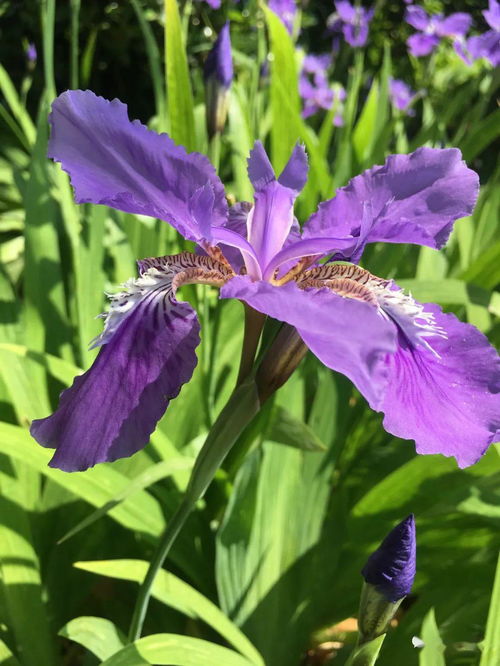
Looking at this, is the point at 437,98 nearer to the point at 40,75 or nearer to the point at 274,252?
the point at 40,75

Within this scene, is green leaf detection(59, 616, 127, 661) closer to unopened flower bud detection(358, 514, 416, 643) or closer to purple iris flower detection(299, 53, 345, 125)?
unopened flower bud detection(358, 514, 416, 643)

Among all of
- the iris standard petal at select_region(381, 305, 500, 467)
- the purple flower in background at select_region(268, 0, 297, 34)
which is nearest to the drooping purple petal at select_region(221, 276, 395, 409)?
the iris standard petal at select_region(381, 305, 500, 467)

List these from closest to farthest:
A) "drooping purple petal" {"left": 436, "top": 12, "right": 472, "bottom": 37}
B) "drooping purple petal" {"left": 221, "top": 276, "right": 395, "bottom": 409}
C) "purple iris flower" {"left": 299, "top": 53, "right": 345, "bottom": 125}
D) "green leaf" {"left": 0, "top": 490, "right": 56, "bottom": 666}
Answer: "drooping purple petal" {"left": 221, "top": 276, "right": 395, "bottom": 409} < "green leaf" {"left": 0, "top": 490, "right": 56, "bottom": 666} < "drooping purple petal" {"left": 436, "top": 12, "right": 472, "bottom": 37} < "purple iris flower" {"left": 299, "top": 53, "right": 345, "bottom": 125}

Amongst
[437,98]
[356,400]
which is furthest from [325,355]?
[437,98]

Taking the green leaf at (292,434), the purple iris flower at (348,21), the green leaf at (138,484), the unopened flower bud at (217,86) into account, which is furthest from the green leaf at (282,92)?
the purple iris flower at (348,21)

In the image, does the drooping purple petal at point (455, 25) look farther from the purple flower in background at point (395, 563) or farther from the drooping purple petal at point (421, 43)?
the purple flower in background at point (395, 563)
